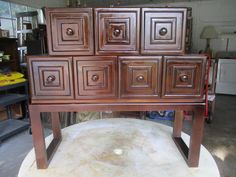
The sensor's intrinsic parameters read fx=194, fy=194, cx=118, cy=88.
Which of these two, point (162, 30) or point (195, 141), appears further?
point (195, 141)

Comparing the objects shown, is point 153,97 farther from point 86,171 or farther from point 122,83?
point 86,171

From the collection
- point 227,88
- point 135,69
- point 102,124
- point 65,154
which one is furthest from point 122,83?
point 227,88

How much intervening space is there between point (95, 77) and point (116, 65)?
0.10 meters

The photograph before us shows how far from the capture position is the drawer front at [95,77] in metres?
0.82

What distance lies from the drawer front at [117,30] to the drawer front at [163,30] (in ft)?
0.12

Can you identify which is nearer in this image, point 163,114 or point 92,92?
point 92,92

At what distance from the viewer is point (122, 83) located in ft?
2.77

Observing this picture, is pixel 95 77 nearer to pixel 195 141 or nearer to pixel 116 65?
pixel 116 65

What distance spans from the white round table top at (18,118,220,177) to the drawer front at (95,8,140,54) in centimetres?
56

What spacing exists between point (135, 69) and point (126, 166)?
49cm

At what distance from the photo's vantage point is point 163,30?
2.61ft

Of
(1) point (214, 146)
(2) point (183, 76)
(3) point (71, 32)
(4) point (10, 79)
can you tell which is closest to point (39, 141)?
(3) point (71, 32)

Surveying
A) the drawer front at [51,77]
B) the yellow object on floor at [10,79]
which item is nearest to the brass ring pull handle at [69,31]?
the drawer front at [51,77]

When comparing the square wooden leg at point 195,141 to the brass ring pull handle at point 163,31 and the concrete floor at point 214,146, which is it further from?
the concrete floor at point 214,146
